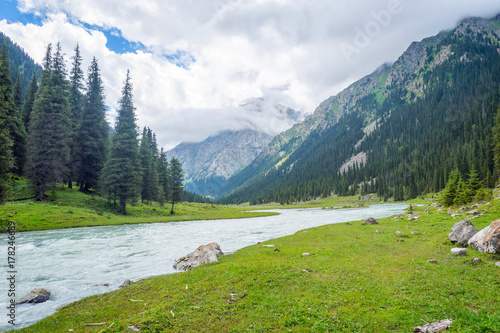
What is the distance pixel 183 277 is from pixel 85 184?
57799 millimetres

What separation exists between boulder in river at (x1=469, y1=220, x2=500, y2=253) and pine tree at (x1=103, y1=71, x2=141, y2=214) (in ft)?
189

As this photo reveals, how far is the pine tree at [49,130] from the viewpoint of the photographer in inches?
1645

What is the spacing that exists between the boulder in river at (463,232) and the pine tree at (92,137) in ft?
223

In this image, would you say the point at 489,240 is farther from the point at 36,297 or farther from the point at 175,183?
the point at 175,183

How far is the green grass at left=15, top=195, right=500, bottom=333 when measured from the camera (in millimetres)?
8312

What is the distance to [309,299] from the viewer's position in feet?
33.5

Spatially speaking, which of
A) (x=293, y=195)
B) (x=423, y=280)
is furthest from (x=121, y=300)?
(x=293, y=195)

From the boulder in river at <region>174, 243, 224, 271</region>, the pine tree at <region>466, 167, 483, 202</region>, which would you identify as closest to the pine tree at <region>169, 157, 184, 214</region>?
the boulder in river at <region>174, 243, 224, 271</region>

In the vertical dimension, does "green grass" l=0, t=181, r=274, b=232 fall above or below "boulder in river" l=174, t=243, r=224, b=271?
above

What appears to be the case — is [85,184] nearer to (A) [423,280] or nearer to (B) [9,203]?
(B) [9,203]

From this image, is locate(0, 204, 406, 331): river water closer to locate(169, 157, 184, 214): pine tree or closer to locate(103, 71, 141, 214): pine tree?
locate(103, 71, 141, 214): pine tree

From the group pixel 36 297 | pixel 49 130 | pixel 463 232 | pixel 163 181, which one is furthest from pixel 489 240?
pixel 163 181

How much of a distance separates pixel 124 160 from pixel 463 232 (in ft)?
202

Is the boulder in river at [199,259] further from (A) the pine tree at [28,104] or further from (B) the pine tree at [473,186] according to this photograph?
(A) the pine tree at [28,104]
